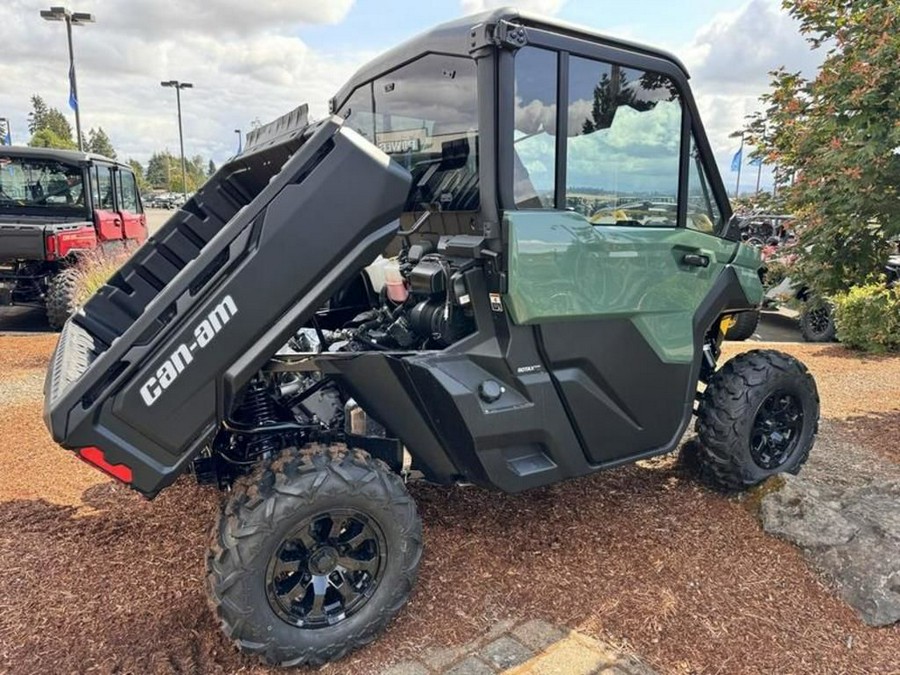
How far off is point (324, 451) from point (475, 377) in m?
0.73

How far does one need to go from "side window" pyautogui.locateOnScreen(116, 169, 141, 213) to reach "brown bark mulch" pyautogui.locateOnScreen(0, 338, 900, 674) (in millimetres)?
8934

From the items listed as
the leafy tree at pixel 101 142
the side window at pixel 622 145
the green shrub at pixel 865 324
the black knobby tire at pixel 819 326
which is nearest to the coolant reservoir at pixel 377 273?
the side window at pixel 622 145

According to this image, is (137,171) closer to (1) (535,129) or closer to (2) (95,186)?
(2) (95,186)

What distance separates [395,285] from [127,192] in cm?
1092

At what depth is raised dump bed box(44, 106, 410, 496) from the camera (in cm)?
232

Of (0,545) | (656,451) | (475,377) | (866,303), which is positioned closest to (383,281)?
(475,377)

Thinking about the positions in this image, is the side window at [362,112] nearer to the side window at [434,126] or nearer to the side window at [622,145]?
the side window at [434,126]

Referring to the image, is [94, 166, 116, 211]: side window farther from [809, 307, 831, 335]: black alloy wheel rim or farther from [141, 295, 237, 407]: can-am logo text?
[809, 307, 831, 335]: black alloy wheel rim

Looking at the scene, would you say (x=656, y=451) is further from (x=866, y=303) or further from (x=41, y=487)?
(x=866, y=303)

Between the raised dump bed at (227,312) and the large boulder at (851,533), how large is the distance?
2.62 m

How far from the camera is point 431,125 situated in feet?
10.8

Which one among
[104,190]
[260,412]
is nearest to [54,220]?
[104,190]

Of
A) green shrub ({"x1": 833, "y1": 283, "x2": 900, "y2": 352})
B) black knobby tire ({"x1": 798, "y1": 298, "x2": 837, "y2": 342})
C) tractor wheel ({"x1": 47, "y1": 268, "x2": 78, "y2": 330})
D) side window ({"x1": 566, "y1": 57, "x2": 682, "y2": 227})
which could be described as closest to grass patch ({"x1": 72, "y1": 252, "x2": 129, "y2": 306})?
tractor wheel ({"x1": 47, "y1": 268, "x2": 78, "y2": 330})

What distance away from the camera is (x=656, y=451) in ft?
11.7
